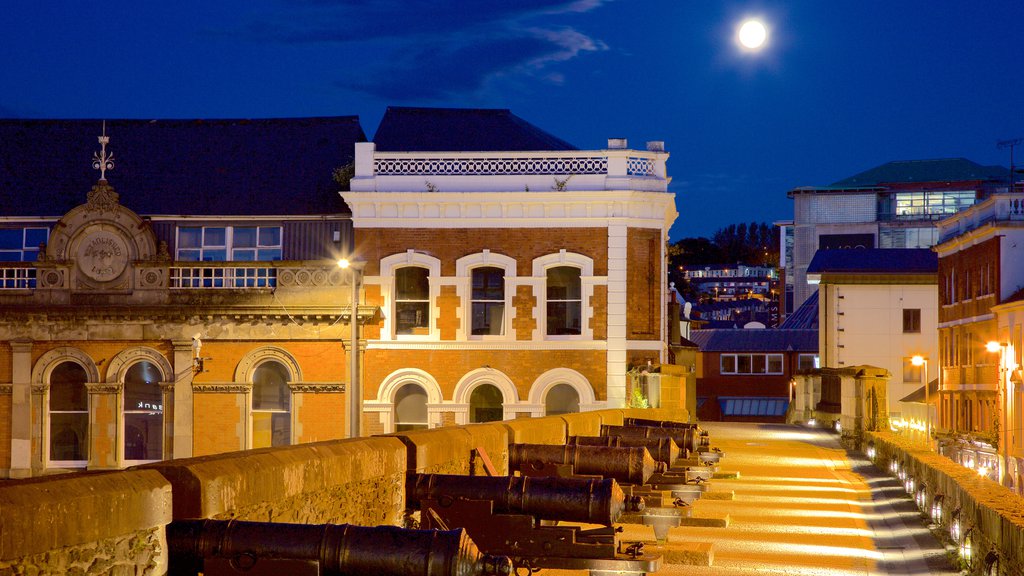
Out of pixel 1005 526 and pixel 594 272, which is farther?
pixel 594 272

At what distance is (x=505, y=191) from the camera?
4228 centimetres

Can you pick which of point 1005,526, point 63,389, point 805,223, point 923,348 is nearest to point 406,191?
point 63,389

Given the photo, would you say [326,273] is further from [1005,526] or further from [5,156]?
[1005,526]

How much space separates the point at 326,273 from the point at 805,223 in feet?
237

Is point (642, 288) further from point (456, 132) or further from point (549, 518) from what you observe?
point (549, 518)

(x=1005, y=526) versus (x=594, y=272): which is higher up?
(x=594, y=272)

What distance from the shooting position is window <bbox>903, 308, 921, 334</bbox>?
253ft

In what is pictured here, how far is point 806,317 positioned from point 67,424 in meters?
66.4

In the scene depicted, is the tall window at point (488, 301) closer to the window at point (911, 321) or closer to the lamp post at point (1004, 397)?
the lamp post at point (1004, 397)

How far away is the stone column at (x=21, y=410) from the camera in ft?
137

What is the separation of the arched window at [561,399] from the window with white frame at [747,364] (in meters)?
54.0

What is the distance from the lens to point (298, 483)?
1099 centimetres

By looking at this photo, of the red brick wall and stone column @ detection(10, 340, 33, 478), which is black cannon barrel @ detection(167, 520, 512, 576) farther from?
stone column @ detection(10, 340, 33, 478)

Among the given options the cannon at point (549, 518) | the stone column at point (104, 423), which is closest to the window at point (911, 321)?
the stone column at point (104, 423)
